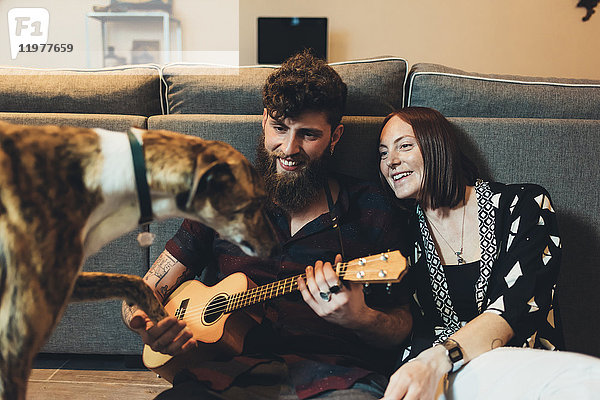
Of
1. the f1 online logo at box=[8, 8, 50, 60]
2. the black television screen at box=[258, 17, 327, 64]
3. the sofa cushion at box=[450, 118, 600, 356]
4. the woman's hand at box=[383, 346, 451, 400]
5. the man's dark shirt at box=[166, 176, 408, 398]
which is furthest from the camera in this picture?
the f1 online logo at box=[8, 8, 50, 60]

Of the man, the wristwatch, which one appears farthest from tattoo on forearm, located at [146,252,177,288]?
the wristwatch

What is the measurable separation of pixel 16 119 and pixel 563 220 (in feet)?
6.46

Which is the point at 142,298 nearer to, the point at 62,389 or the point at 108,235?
the point at 108,235

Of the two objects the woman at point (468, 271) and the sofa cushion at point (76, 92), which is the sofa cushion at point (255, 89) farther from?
the woman at point (468, 271)

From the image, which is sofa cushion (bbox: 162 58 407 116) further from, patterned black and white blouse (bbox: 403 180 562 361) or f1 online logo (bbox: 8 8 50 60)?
f1 online logo (bbox: 8 8 50 60)

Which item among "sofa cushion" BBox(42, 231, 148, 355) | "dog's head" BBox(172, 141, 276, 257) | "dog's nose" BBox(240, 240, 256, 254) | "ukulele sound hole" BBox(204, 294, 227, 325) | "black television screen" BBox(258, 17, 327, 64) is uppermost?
"black television screen" BBox(258, 17, 327, 64)

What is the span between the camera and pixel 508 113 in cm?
164

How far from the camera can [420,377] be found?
39.2 inches

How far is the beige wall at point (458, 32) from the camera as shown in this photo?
184 inches

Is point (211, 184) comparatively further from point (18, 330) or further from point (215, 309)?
→ point (215, 309)

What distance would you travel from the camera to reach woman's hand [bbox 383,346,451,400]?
0.98 m

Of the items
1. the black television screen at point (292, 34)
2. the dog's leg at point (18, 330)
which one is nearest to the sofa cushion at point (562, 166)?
the dog's leg at point (18, 330)

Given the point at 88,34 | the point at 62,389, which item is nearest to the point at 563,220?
the point at 62,389

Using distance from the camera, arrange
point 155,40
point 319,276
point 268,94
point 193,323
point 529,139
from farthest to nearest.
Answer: point 155,40
point 529,139
point 268,94
point 193,323
point 319,276
